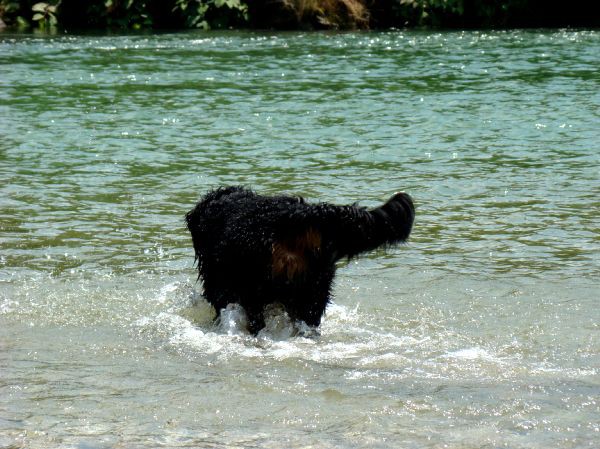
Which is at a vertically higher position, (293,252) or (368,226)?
(368,226)

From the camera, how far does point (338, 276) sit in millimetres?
7441

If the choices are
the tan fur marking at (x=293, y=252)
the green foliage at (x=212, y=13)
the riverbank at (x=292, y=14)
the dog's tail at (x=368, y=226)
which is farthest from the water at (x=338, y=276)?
the green foliage at (x=212, y=13)

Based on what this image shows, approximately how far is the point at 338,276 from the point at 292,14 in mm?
21447

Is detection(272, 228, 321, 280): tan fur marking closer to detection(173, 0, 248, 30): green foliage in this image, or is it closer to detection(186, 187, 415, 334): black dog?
detection(186, 187, 415, 334): black dog

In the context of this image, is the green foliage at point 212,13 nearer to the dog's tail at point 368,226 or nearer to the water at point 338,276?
the water at point 338,276

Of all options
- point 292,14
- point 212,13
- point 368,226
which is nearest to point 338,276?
point 368,226

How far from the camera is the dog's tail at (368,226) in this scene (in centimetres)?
569

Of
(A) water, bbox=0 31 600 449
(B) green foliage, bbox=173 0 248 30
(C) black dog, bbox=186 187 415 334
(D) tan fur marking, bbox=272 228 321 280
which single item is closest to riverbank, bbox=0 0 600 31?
(B) green foliage, bbox=173 0 248 30

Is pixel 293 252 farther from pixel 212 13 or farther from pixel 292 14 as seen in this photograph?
pixel 212 13

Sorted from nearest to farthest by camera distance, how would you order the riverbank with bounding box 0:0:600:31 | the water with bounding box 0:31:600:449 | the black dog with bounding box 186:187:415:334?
the water with bounding box 0:31:600:449 → the black dog with bounding box 186:187:415:334 → the riverbank with bounding box 0:0:600:31

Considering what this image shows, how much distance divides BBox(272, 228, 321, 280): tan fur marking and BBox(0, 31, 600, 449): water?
0.38 metres

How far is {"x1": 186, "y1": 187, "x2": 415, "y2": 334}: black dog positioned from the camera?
567 cm

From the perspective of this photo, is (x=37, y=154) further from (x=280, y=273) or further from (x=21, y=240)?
(x=280, y=273)

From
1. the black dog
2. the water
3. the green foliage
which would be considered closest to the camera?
the water
